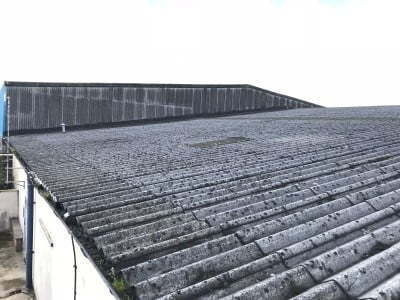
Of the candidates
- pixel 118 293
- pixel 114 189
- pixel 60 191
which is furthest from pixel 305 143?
pixel 118 293

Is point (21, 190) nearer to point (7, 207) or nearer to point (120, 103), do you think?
point (7, 207)

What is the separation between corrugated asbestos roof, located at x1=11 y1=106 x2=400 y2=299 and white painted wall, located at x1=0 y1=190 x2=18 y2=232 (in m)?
5.94

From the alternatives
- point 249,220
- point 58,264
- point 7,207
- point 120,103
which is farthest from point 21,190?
point 249,220

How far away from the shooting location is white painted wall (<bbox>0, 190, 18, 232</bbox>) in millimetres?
12391

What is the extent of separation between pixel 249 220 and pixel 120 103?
1713 cm

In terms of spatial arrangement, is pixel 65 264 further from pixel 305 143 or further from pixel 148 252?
pixel 305 143

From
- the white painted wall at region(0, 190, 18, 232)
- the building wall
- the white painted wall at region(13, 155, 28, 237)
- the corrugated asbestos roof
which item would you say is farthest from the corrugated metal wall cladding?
the corrugated asbestos roof

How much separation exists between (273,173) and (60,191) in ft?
9.46

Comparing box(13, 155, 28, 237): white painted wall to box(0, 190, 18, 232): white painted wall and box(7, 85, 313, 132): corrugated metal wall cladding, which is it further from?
box(7, 85, 313, 132): corrugated metal wall cladding

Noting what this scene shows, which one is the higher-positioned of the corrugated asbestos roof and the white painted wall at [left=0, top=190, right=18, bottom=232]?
the corrugated asbestos roof

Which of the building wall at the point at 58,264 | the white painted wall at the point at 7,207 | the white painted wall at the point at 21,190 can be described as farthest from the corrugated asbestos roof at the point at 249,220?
the white painted wall at the point at 7,207

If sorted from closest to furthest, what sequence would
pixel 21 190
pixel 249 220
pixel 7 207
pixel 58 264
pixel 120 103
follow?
pixel 249 220 → pixel 58 264 → pixel 21 190 → pixel 7 207 → pixel 120 103

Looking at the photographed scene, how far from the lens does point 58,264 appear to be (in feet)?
19.3

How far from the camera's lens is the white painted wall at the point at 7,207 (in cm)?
1239
